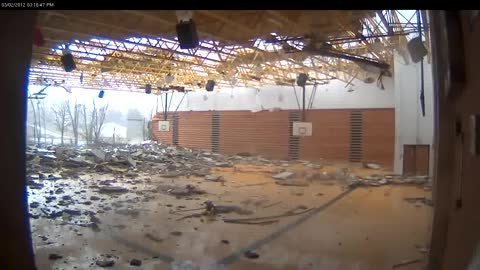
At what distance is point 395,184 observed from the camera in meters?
7.76

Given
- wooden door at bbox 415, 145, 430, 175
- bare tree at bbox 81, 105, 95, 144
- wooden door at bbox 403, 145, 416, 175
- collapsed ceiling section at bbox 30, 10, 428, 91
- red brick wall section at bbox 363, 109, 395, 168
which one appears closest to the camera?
collapsed ceiling section at bbox 30, 10, 428, 91

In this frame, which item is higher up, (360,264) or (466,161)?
(466,161)

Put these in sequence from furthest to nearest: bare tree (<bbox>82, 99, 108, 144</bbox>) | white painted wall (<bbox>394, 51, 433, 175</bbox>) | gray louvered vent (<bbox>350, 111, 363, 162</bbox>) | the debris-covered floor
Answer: bare tree (<bbox>82, 99, 108, 144</bbox>) → gray louvered vent (<bbox>350, 111, 363, 162</bbox>) → white painted wall (<bbox>394, 51, 433, 175</bbox>) → the debris-covered floor

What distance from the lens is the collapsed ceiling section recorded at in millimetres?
5039

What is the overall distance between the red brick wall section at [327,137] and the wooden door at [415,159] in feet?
6.30

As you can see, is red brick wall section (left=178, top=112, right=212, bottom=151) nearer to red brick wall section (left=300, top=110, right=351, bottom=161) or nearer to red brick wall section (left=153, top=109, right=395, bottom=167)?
red brick wall section (left=153, top=109, right=395, bottom=167)

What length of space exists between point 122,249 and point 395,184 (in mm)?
6387

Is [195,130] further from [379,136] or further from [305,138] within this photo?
[379,136]

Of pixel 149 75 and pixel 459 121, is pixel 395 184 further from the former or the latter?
pixel 149 75

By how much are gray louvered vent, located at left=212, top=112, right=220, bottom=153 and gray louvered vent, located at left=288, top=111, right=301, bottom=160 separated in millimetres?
2826

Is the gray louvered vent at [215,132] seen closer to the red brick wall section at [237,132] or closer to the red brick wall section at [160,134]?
the red brick wall section at [237,132]

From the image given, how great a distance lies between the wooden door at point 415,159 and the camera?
7.55 metres

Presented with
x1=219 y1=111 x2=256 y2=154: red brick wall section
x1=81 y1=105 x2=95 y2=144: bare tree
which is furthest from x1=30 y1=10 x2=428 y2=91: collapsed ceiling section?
x1=81 y1=105 x2=95 y2=144: bare tree
